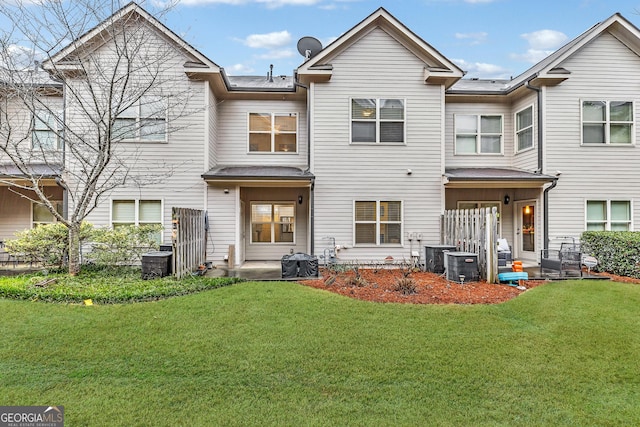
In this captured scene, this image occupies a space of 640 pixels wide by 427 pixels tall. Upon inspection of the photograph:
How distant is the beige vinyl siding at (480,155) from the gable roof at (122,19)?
829cm

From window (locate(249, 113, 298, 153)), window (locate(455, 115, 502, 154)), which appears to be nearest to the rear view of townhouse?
window (locate(249, 113, 298, 153))

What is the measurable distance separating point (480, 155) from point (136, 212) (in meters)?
12.0

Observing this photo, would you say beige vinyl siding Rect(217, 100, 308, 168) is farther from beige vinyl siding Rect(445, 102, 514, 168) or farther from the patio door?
the patio door

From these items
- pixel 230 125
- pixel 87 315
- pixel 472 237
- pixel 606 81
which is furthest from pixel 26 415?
pixel 606 81

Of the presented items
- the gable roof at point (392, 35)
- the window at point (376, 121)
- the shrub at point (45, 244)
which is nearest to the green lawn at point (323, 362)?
the shrub at point (45, 244)

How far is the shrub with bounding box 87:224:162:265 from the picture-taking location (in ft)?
31.2

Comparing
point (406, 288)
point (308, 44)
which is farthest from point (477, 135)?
point (406, 288)

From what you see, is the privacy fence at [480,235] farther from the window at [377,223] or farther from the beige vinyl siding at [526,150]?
the beige vinyl siding at [526,150]

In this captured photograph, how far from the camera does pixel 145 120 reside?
34.9ft

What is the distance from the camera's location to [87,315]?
5855 mm

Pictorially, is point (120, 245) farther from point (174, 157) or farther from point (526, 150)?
point (526, 150)

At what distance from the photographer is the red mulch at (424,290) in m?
6.90

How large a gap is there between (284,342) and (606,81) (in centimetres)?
1340

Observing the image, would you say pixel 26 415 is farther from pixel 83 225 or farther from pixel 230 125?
pixel 230 125
